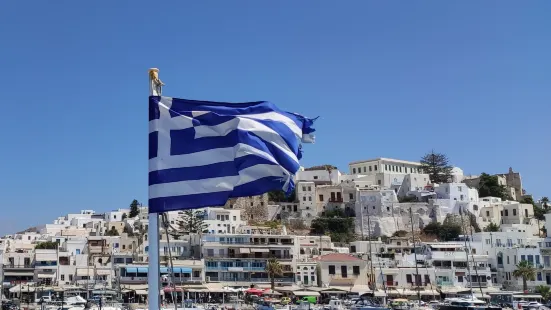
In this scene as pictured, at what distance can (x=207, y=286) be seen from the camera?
69.6m

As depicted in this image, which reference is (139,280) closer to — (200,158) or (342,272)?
(342,272)

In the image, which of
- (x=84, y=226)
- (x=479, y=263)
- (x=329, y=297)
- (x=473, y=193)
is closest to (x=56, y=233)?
(x=84, y=226)

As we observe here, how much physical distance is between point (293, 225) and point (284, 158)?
97.1m

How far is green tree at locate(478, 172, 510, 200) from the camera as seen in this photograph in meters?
123

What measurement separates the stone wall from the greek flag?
3774 inches

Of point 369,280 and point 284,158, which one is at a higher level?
point 284,158

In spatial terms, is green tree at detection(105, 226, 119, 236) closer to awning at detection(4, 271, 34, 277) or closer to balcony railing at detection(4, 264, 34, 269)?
balcony railing at detection(4, 264, 34, 269)

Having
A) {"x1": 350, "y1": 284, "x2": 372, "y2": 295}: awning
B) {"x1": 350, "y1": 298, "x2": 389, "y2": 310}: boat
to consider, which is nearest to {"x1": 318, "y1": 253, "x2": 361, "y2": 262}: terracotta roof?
{"x1": 350, "y1": 284, "x2": 372, "y2": 295}: awning

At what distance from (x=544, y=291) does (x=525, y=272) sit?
3022 mm

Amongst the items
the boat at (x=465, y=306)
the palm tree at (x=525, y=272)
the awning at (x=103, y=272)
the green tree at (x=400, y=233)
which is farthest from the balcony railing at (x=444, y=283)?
the awning at (x=103, y=272)

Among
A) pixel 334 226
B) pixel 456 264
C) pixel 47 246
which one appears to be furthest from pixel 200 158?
pixel 334 226

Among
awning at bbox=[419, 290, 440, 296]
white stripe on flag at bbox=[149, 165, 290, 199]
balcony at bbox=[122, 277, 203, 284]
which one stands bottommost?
awning at bbox=[419, 290, 440, 296]

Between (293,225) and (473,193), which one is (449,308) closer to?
(293,225)

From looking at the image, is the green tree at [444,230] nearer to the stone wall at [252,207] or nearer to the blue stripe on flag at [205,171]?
the stone wall at [252,207]
